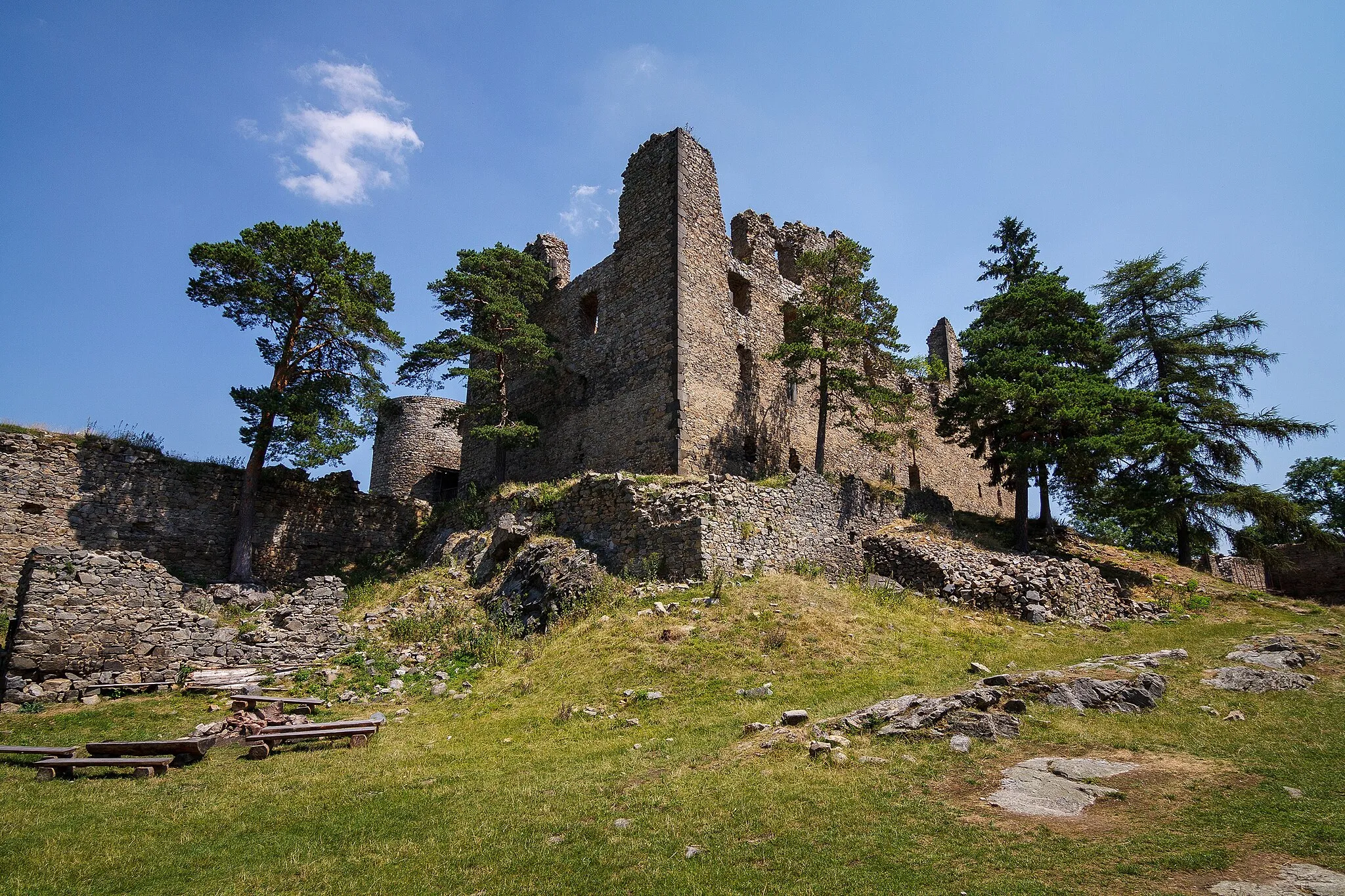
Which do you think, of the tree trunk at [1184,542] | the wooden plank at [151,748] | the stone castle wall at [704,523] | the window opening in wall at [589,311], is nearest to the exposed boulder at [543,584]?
the stone castle wall at [704,523]

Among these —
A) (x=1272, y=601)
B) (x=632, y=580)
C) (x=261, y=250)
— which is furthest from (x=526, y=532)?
(x=1272, y=601)

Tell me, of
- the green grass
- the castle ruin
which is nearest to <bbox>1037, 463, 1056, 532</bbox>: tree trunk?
the castle ruin

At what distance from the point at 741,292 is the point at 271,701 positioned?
1734 centimetres

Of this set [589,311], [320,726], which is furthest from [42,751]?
[589,311]

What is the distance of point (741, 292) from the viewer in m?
23.0

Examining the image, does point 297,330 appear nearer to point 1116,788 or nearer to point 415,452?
point 415,452

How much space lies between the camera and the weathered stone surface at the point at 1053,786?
6371mm

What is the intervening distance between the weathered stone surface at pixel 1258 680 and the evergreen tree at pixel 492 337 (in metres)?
17.6

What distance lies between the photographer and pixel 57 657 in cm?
1217

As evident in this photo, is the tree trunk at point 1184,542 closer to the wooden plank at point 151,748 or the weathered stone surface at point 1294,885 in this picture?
the weathered stone surface at point 1294,885

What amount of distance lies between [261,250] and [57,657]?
36.2 feet

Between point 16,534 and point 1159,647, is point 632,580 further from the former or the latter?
point 16,534

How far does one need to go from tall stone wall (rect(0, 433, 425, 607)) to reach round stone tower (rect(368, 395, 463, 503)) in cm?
838

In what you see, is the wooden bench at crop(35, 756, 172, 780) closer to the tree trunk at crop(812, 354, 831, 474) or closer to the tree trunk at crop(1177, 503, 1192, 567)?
the tree trunk at crop(812, 354, 831, 474)
